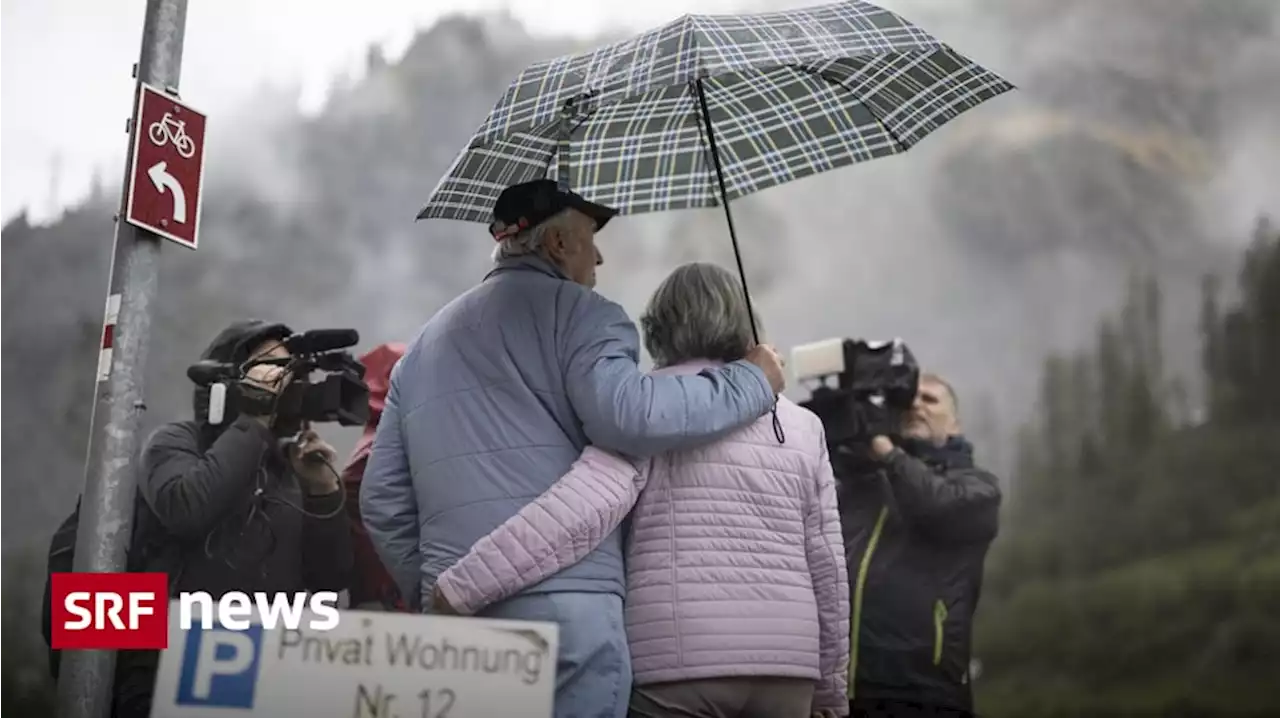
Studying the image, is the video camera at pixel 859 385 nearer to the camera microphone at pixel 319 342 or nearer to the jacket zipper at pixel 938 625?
the jacket zipper at pixel 938 625

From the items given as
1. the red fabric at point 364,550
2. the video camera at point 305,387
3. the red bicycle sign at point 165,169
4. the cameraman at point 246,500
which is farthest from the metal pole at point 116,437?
the red fabric at point 364,550

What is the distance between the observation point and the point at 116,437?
253 centimetres

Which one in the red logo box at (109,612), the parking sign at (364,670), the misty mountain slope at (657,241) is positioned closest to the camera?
the parking sign at (364,670)

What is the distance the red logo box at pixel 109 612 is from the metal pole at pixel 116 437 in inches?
1.4

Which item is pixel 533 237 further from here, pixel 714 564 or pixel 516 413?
pixel 714 564

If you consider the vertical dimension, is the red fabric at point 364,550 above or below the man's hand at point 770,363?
below

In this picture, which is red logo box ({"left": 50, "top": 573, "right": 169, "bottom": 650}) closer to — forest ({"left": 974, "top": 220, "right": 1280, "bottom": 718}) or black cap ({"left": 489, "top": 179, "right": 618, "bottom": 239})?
black cap ({"left": 489, "top": 179, "right": 618, "bottom": 239})

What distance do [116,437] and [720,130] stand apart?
4.81ft

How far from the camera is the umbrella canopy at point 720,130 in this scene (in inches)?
95.0

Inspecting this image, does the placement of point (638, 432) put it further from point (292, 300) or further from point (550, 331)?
point (292, 300)

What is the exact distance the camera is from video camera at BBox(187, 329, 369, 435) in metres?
3.26

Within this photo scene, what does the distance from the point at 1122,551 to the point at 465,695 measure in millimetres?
3090

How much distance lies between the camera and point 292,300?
4.71m

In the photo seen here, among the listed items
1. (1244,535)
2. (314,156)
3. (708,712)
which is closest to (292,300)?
(314,156)
